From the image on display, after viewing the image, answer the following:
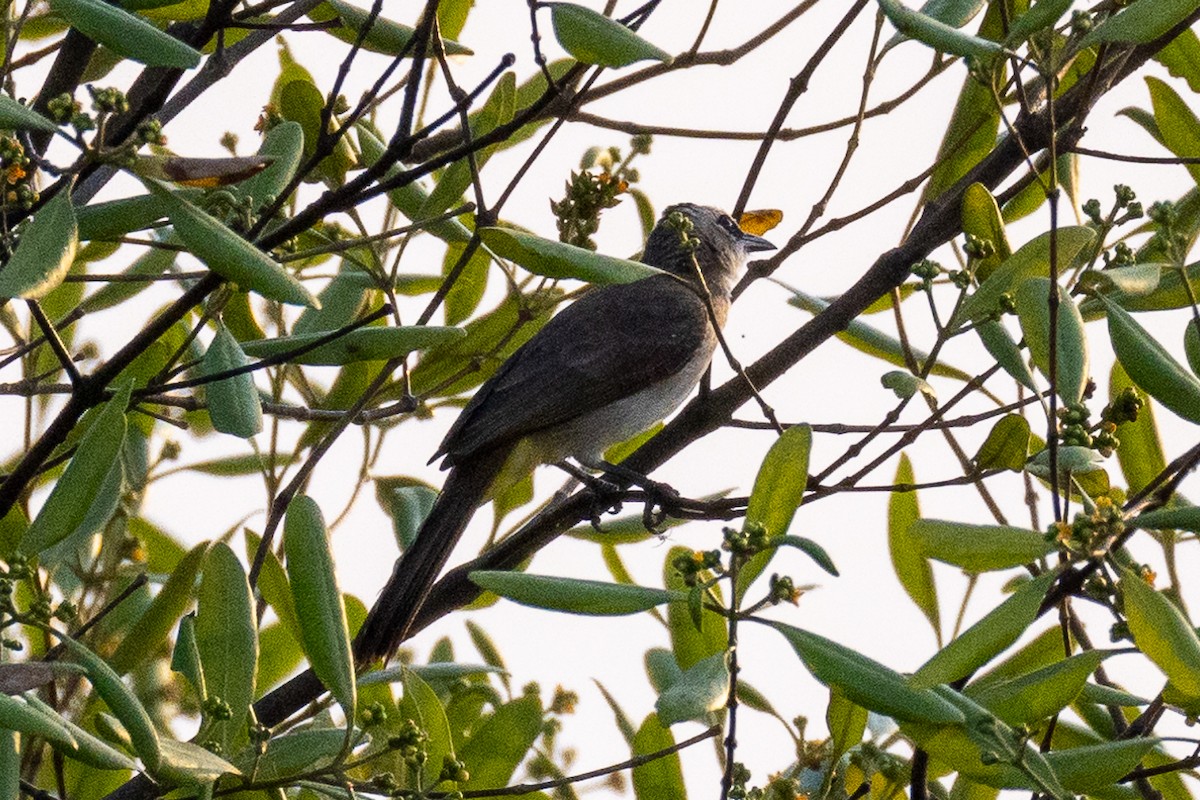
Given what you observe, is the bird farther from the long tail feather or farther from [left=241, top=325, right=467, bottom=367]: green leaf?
[left=241, top=325, right=467, bottom=367]: green leaf

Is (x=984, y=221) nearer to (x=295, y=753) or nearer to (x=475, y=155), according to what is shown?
(x=475, y=155)

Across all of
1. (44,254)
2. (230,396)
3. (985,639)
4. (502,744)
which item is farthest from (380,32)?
(985,639)

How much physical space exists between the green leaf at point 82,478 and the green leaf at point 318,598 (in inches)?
12.6

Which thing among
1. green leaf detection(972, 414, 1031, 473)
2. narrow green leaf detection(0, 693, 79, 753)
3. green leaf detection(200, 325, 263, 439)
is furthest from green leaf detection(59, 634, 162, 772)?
green leaf detection(972, 414, 1031, 473)

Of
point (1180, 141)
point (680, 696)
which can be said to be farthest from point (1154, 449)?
point (680, 696)

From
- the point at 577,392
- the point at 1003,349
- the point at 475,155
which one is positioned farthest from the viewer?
the point at 577,392

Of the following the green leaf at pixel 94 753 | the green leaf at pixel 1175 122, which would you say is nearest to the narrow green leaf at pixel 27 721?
the green leaf at pixel 94 753

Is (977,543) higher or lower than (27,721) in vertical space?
higher

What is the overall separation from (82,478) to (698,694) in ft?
3.57

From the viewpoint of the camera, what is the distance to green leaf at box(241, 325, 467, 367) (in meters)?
3.17

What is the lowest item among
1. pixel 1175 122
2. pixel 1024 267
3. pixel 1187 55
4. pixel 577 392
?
pixel 1024 267

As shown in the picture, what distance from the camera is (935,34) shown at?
2664mm

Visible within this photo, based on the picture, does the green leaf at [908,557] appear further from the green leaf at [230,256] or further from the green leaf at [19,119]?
the green leaf at [19,119]

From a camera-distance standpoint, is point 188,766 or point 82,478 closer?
point 188,766
